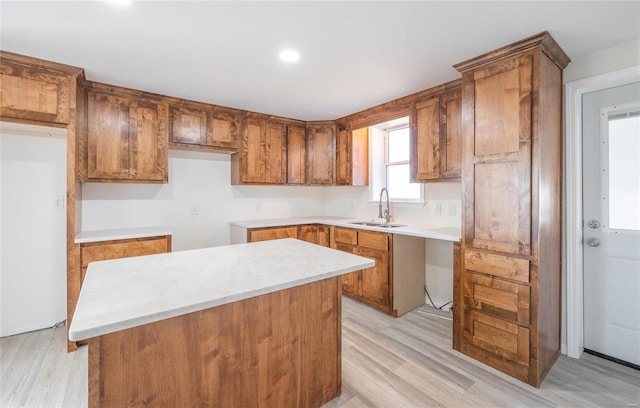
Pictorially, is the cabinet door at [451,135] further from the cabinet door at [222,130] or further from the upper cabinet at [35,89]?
the upper cabinet at [35,89]

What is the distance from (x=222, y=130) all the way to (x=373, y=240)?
87.3 inches

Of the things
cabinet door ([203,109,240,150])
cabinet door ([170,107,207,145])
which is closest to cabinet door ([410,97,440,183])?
cabinet door ([203,109,240,150])

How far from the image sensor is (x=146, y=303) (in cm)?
107

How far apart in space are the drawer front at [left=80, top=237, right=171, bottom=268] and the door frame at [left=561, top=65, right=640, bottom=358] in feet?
11.7

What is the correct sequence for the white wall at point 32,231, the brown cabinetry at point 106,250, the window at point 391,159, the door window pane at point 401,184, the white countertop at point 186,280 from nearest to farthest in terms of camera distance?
1. the white countertop at point 186,280
2. the brown cabinetry at point 106,250
3. the white wall at point 32,231
4. the door window pane at point 401,184
5. the window at point 391,159

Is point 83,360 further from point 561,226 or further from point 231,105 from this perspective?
point 561,226

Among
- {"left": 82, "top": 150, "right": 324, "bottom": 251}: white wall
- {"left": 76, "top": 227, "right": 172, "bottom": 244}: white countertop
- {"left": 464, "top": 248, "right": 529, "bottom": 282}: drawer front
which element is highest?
{"left": 82, "top": 150, "right": 324, "bottom": 251}: white wall

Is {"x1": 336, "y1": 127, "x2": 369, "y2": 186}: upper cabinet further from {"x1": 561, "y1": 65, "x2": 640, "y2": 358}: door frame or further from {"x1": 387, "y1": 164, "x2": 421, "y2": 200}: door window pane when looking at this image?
{"x1": 561, "y1": 65, "x2": 640, "y2": 358}: door frame

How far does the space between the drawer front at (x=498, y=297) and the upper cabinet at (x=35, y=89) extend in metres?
3.54

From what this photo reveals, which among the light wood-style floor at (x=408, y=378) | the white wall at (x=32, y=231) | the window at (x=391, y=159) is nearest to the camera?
the light wood-style floor at (x=408, y=378)

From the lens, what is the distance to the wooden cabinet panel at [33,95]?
7.14 ft

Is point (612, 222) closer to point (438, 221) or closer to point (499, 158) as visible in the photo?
point (499, 158)

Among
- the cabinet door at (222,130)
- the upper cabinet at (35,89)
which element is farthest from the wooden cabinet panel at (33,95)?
the cabinet door at (222,130)

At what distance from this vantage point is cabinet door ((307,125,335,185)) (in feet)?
13.5
